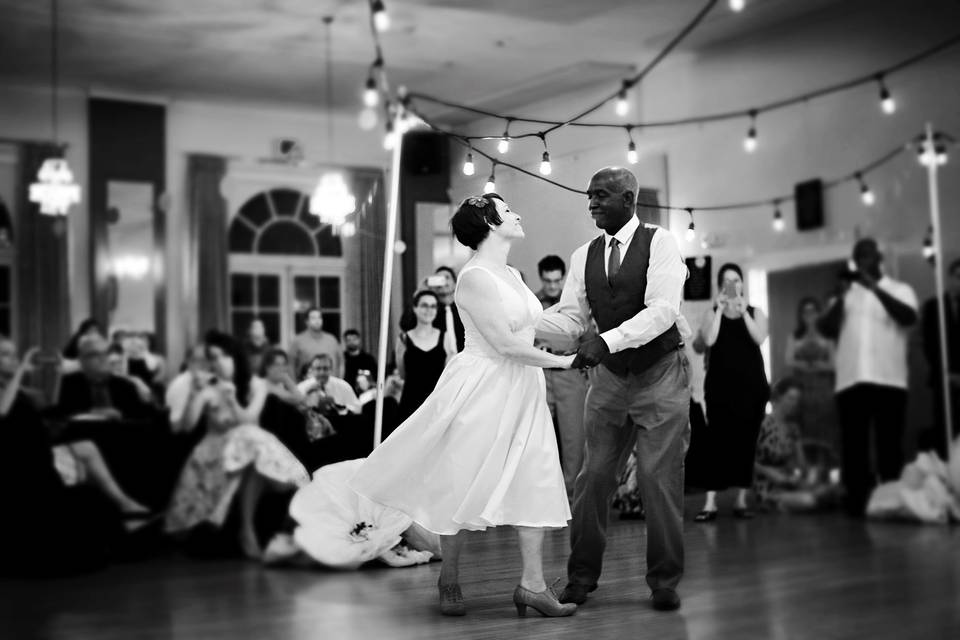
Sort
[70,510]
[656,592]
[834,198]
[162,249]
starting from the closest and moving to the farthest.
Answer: [656,592]
[834,198]
[70,510]
[162,249]

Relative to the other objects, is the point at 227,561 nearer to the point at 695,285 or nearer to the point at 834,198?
the point at 695,285

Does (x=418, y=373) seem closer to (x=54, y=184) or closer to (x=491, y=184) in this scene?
(x=491, y=184)

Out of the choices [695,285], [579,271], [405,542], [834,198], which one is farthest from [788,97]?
[405,542]

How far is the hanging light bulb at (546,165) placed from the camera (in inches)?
133

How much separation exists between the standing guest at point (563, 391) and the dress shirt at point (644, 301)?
0.29 feet

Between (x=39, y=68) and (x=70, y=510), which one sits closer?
(x=70, y=510)

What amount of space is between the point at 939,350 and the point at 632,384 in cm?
112

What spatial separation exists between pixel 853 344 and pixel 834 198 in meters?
0.50

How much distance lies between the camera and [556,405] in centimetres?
366

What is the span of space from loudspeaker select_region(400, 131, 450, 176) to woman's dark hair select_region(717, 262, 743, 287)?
970 mm

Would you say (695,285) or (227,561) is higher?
(695,285)

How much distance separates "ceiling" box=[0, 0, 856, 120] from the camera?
4949 millimetres

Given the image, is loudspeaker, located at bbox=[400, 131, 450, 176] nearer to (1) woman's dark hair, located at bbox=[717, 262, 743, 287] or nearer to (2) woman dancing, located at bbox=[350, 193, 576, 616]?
(2) woman dancing, located at bbox=[350, 193, 576, 616]

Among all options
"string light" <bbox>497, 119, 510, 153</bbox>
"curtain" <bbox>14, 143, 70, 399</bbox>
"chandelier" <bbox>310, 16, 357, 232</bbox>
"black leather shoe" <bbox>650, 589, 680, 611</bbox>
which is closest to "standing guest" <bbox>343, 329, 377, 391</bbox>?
"chandelier" <bbox>310, 16, 357, 232</bbox>
